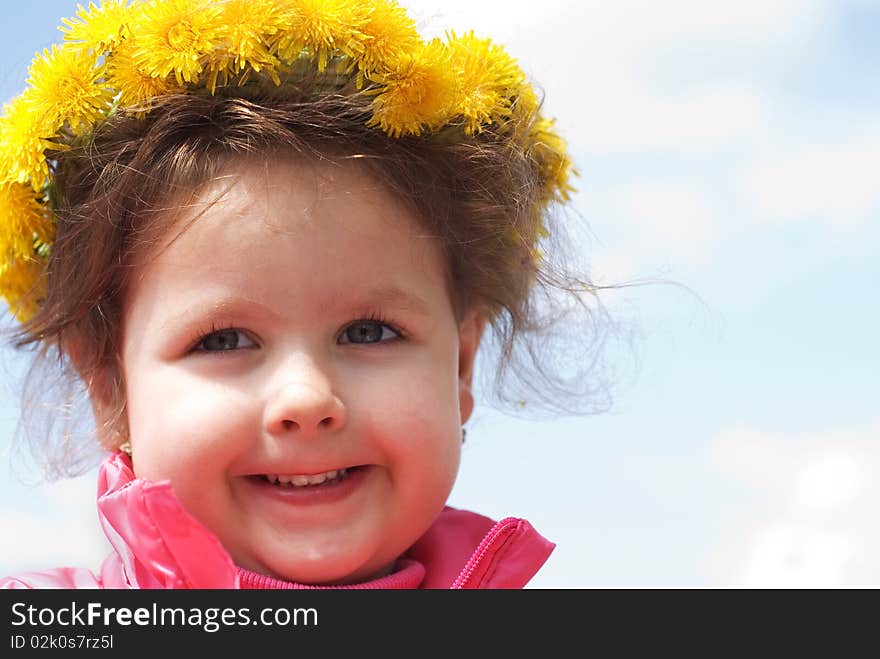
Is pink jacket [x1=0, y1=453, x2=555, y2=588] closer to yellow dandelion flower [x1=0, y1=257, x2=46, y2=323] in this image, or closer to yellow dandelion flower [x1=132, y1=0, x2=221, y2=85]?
yellow dandelion flower [x1=0, y1=257, x2=46, y2=323]

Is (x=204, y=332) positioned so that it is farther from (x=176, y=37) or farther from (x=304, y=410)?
(x=176, y=37)

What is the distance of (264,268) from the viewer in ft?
7.11

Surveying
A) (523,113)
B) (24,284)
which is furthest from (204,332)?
(523,113)

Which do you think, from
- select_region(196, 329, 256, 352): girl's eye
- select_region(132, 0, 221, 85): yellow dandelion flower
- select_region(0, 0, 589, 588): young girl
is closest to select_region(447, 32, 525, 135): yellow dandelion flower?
select_region(0, 0, 589, 588): young girl

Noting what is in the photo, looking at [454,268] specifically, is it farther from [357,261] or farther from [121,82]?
[121,82]

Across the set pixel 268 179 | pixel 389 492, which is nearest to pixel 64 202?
pixel 268 179

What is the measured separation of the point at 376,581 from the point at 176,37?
1.15 meters

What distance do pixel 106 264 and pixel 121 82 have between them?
371 mm

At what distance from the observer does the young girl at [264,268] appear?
2178mm

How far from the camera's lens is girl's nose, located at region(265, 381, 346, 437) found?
2.11 m

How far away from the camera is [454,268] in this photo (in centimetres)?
254

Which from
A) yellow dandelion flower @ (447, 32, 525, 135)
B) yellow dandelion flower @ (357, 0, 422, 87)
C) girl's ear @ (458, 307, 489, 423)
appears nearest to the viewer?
yellow dandelion flower @ (357, 0, 422, 87)

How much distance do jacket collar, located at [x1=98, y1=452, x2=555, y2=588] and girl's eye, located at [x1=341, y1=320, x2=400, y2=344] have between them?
45 centimetres
